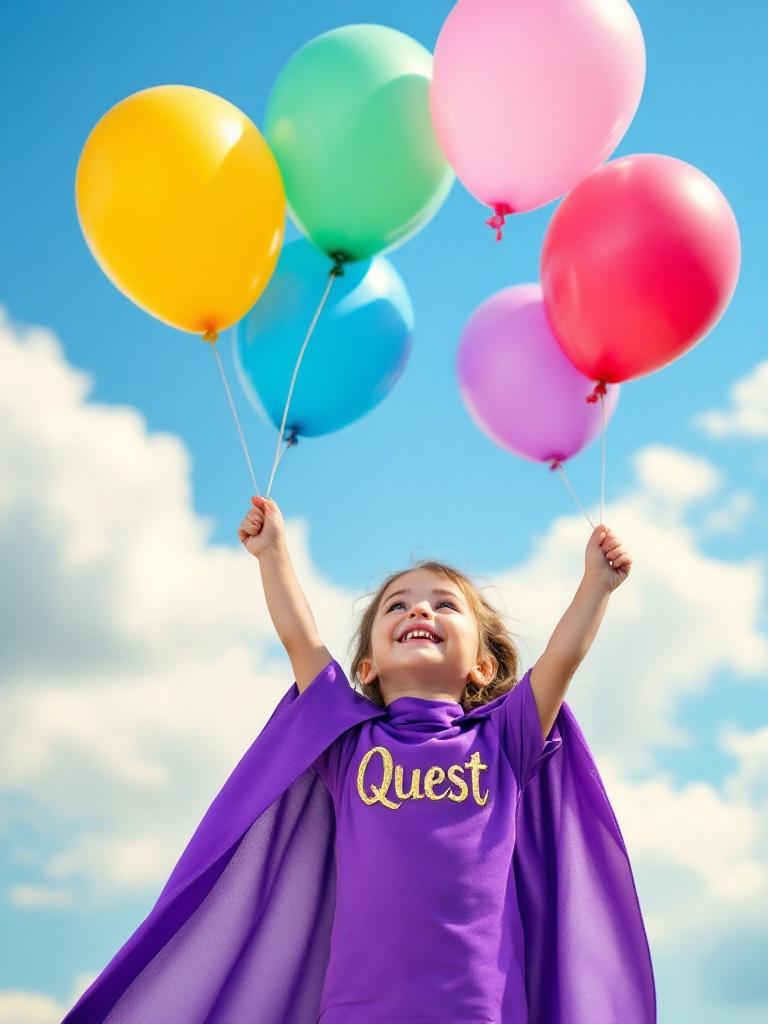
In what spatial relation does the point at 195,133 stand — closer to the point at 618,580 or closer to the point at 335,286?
the point at 335,286

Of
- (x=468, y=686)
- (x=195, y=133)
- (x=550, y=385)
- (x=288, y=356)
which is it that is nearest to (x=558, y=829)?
(x=468, y=686)

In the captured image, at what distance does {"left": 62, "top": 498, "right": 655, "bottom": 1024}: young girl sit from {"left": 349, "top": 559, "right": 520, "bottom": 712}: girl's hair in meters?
0.08

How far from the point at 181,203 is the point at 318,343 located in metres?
0.65

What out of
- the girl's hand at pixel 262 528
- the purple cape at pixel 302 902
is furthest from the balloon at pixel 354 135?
the purple cape at pixel 302 902

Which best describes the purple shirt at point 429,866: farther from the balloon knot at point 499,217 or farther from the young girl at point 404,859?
the balloon knot at point 499,217

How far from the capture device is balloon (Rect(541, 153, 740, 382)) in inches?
132

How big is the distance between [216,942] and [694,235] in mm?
2455

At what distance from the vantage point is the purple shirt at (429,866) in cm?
276

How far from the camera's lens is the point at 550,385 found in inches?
147

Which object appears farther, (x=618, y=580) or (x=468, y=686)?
(x=468, y=686)

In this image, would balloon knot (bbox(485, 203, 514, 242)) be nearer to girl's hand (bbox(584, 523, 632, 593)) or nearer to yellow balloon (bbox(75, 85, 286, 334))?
yellow balloon (bbox(75, 85, 286, 334))

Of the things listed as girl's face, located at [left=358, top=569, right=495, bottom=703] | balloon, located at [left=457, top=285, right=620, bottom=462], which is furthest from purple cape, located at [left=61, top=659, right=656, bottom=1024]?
balloon, located at [left=457, top=285, right=620, bottom=462]

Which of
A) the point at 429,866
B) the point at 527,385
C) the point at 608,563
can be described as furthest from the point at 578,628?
the point at 527,385

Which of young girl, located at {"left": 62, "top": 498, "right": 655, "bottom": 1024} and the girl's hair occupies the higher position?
the girl's hair
